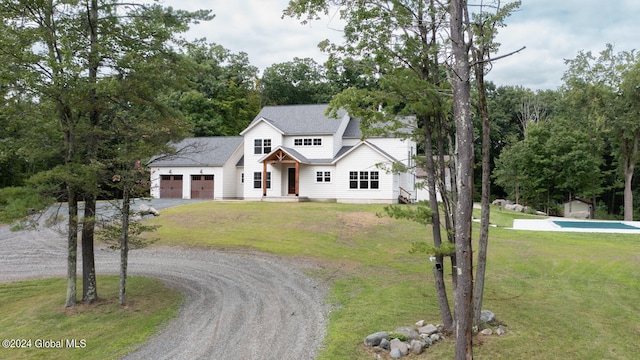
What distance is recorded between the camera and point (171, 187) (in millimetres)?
32438

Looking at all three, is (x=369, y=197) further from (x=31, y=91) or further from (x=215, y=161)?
(x=31, y=91)

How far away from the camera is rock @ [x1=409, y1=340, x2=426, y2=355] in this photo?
7.01 metres

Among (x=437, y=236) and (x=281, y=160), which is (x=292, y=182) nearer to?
(x=281, y=160)

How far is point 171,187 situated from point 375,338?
92.9 feet

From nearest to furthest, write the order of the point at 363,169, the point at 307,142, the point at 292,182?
1. the point at 363,169
2. the point at 307,142
3. the point at 292,182

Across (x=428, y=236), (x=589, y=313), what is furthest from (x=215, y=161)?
(x=589, y=313)

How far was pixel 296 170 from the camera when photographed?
28.3 meters

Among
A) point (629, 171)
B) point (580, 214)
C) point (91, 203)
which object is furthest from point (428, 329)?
point (580, 214)

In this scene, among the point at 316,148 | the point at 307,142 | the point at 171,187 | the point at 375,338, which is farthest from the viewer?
the point at 171,187

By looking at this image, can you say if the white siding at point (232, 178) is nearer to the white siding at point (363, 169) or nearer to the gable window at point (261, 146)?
the gable window at point (261, 146)

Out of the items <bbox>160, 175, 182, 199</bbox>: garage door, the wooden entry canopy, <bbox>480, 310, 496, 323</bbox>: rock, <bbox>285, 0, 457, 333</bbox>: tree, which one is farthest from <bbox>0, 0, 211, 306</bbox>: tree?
<bbox>160, 175, 182, 199</bbox>: garage door

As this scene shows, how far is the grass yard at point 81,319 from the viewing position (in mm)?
7449

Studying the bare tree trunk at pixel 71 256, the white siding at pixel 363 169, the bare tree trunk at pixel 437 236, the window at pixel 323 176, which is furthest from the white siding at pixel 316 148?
the bare tree trunk at pixel 437 236

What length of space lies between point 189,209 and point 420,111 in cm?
1830
